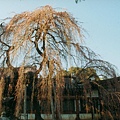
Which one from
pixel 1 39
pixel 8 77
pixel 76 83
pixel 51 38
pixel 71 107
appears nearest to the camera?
pixel 51 38

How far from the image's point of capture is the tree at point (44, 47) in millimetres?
8586

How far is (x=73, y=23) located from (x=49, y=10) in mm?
1148

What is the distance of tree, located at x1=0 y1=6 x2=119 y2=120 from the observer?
28.2 ft

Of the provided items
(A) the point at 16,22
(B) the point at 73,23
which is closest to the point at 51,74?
(B) the point at 73,23

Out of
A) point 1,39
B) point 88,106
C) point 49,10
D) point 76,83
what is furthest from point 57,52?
point 88,106

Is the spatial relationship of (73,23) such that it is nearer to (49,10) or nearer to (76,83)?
(49,10)

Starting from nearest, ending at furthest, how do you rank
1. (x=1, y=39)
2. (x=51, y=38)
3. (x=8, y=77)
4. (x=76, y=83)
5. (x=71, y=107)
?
(x=51, y=38), (x=1, y=39), (x=8, y=77), (x=76, y=83), (x=71, y=107)

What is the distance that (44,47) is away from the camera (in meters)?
8.98

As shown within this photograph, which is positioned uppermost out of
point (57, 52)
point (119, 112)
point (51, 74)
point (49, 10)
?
point (49, 10)

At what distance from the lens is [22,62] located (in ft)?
28.5

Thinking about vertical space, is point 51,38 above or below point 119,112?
above

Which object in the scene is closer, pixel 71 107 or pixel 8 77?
pixel 8 77

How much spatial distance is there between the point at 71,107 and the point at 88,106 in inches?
200

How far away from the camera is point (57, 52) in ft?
28.4
